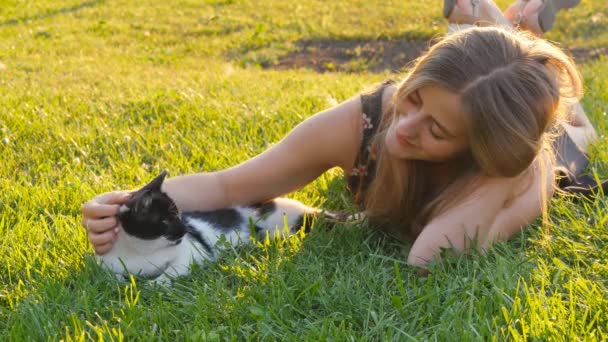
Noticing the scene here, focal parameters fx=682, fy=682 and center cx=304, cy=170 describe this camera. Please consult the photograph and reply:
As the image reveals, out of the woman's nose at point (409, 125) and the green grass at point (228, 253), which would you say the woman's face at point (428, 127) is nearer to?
the woman's nose at point (409, 125)

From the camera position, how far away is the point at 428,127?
2.34 m

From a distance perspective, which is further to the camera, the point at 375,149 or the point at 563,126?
the point at 563,126

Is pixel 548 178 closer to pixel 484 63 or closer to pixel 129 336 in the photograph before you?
pixel 484 63

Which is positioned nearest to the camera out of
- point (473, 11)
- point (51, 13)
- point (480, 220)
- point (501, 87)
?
point (501, 87)

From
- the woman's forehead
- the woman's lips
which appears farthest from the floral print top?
the woman's forehead

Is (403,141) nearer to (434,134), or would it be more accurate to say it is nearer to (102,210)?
(434,134)

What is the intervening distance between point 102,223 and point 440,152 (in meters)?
1.22

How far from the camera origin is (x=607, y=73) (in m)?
5.84

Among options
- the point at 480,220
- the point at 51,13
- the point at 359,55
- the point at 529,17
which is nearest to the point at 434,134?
the point at 480,220

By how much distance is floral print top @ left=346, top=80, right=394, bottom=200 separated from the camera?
2.81 metres

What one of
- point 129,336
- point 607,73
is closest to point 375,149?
point 129,336

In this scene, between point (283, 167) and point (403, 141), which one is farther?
point (283, 167)

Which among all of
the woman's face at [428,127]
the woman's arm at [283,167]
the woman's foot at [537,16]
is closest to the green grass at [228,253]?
the woman's arm at [283,167]

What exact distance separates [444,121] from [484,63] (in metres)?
0.23
